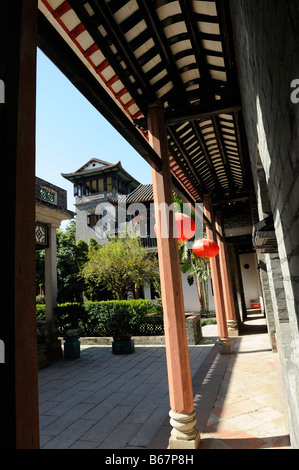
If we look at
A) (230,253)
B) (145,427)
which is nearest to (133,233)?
(230,253)

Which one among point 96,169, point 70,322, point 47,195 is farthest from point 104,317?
point 96,169

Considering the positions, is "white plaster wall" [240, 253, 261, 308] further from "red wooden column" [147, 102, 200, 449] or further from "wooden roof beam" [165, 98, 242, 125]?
"red wooden column" [147, 102, 200, 449]

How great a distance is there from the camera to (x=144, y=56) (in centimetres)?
306

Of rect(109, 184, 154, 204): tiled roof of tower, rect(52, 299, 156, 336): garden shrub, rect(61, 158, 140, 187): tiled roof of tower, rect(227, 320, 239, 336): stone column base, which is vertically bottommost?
rect(227, 320, 239, 336): stone column base

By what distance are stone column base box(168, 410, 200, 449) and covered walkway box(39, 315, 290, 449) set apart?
0.25m

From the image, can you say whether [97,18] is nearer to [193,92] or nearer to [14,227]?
[193,92]

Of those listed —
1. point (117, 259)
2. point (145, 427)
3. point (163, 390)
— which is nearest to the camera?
point (145, 427)

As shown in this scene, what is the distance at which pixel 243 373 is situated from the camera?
5.82 metres

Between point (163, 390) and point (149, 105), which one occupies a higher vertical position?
point (149, 105)

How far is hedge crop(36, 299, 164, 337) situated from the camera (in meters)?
10.7

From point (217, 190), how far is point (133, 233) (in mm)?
10659

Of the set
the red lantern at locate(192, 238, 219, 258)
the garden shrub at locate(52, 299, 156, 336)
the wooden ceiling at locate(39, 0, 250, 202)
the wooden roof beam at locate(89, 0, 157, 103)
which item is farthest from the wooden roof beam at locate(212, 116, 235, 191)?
the garden shrub at locate(52, 299, 156, 336)

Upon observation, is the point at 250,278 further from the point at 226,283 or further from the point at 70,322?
the point at 70,322

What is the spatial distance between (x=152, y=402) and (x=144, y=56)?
5163 millimetres
